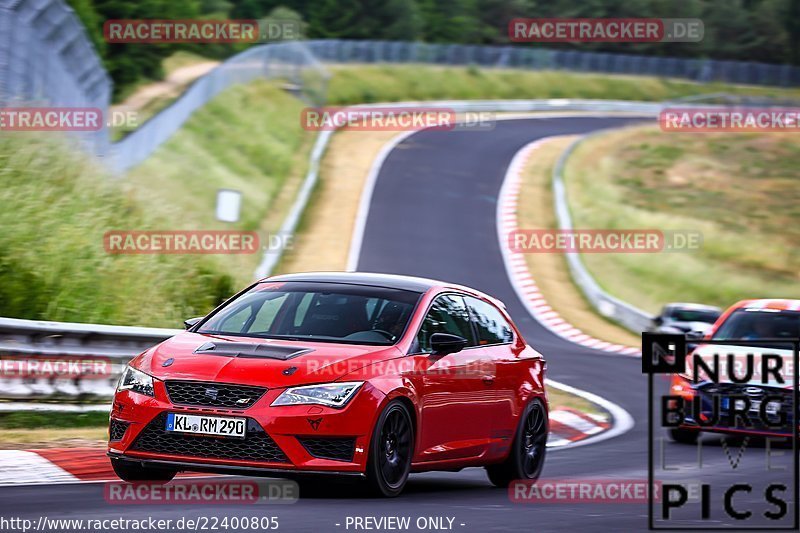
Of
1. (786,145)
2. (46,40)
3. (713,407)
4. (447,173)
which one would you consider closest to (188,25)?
(447,173)

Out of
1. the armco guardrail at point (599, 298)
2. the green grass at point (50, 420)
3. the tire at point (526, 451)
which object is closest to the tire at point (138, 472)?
the tire at point (526, 451)

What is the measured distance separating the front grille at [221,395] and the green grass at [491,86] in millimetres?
53894

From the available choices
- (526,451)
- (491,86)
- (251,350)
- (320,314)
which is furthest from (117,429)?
(491,86)

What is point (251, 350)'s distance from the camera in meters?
8.70

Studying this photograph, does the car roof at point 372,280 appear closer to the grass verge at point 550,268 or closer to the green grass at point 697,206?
the grass verge at point 550,268

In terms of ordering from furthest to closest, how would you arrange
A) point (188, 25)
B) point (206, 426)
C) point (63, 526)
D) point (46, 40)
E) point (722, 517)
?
point (188, 25)
point (46, 40)
point (722, 517)
point (206, 426)
point (63, 526)

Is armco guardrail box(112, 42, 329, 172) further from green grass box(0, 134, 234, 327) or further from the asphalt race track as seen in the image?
green grass box(0, 134, 234, 327)

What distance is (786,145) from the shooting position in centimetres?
5741

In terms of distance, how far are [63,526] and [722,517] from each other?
162 inches

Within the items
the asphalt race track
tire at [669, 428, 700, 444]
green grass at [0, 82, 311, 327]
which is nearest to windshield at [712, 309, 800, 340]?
tire at [669, 428, 700, 444]

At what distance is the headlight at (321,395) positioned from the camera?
8.28 meters

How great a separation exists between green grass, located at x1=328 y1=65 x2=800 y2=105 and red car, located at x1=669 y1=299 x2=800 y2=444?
1849 inches

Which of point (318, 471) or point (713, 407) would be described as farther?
point (713, 407)

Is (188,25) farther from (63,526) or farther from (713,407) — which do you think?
(63,526)
